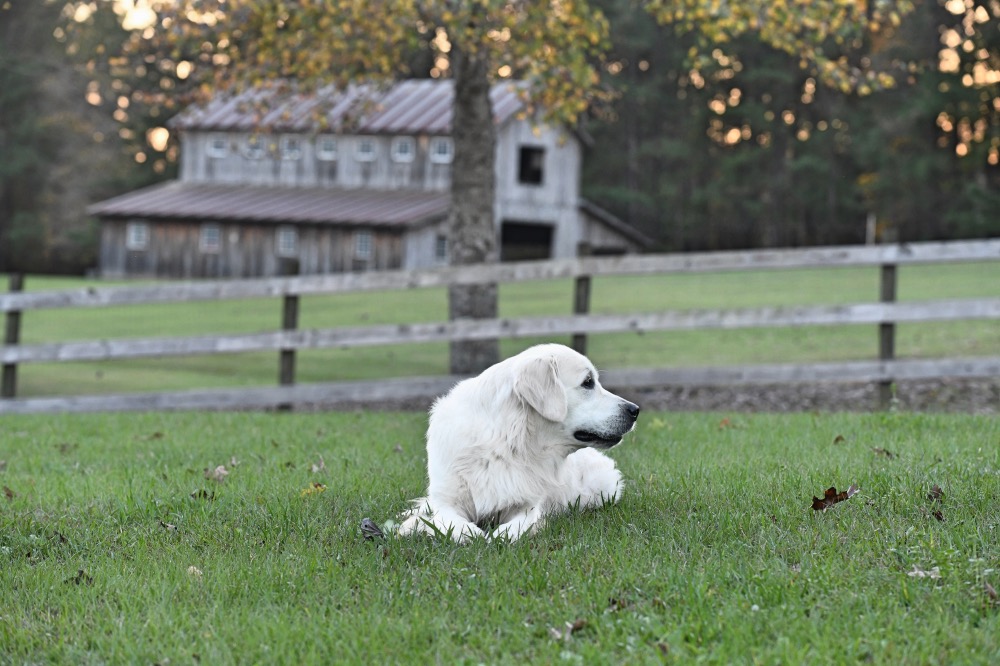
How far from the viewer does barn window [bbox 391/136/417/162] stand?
45.8 m

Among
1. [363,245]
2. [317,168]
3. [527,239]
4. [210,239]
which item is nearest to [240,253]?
[210,239]

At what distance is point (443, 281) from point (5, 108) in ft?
190

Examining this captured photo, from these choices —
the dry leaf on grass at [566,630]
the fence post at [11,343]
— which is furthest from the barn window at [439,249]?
the dry leaf on grass at [566,630]

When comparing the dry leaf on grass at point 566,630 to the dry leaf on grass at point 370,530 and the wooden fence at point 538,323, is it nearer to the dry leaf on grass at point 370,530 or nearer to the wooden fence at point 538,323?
the dry leaf on grass at point 370,530

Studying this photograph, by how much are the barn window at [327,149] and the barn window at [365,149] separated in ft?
3.61

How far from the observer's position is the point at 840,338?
59.6ft

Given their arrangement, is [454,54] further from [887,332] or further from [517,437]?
[517,437]

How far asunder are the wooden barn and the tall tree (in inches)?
1091

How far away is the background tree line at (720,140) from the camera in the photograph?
47906 millimetres

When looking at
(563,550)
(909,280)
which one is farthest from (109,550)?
(909,280)

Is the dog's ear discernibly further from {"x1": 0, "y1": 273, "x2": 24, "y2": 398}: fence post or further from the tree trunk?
{"x1": 0, "y1": 273, "x2": 24, "y2": 398}: fence post

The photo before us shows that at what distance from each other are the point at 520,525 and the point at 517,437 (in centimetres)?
44

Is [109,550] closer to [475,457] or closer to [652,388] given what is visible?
[475,457]

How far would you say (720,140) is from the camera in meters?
60.8
